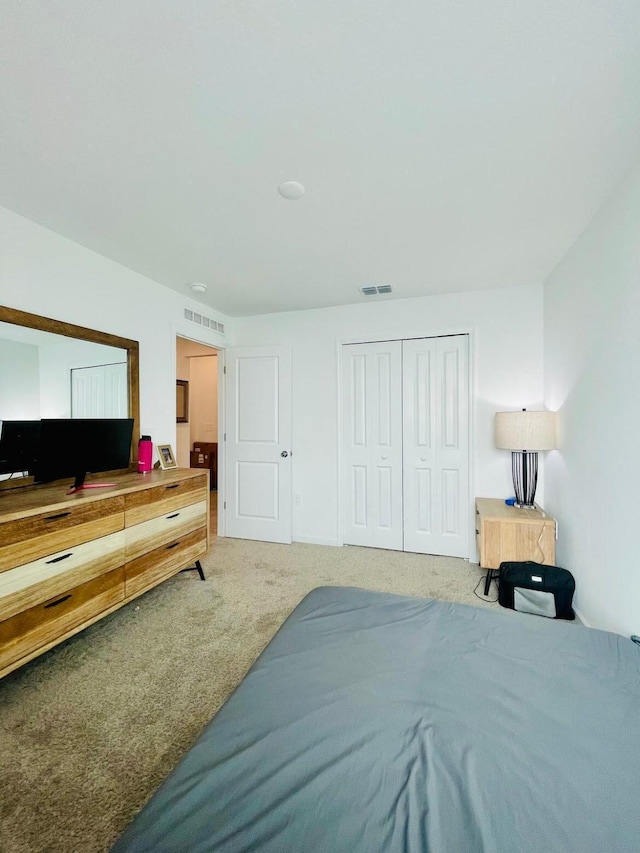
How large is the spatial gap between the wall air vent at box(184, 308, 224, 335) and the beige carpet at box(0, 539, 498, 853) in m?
2.39

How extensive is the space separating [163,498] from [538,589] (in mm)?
2624

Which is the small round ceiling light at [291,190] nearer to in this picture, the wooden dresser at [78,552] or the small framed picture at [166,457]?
the wooden dresser at [78,552]

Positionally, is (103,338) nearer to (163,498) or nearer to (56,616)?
(163,498)

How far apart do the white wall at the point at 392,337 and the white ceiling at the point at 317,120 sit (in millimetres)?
896

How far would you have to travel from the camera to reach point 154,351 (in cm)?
324

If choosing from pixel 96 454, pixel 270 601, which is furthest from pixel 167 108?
pixel 270 601

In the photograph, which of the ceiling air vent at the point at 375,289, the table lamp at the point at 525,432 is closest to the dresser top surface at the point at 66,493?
the ceiling air vent at the point at 375,289

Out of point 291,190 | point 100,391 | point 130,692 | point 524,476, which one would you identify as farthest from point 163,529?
point 524,476

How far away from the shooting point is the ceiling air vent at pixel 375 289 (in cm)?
342

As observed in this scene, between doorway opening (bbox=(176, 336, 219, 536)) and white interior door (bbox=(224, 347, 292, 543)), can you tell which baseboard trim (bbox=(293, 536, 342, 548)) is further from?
doorway opening (bbox=(176, 336, 219, 536))

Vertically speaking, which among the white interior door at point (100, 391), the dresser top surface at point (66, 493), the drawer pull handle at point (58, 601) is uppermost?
the white interior door at point (100, 391)

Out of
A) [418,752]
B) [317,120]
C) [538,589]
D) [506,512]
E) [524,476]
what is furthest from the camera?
[524,476]

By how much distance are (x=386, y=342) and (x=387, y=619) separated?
9.40 ft

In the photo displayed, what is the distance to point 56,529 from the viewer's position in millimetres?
1896
